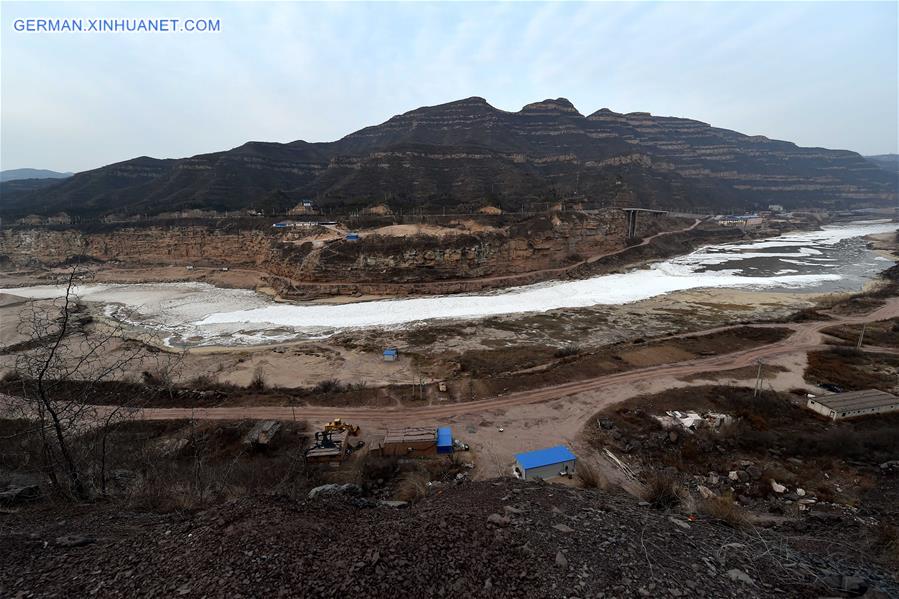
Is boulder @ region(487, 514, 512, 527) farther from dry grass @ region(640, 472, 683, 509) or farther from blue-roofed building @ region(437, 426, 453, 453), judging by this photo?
blue-roofed building @ region(437, 426, 453, 453)

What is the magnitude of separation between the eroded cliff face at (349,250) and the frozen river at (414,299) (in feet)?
15.4

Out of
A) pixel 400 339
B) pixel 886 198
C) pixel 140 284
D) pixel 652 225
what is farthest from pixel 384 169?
pixel 886 198

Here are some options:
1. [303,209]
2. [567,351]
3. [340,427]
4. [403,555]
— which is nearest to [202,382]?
[340,427]

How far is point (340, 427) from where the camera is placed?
48.8 feet

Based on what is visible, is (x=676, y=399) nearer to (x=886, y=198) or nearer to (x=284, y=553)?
(x=284, y=553)

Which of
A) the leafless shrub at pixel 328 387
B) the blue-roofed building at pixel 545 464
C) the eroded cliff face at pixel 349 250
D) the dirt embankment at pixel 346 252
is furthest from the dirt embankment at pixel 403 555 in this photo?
the eroded cliff face at pixel 349 250

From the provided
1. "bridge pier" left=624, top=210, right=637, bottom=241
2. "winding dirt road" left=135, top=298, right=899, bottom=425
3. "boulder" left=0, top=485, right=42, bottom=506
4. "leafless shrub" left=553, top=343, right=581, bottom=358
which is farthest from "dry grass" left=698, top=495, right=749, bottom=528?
"bridge pier" left=624, top=210, right=637, bottom=241

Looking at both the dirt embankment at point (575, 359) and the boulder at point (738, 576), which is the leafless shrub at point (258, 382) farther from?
the boulder at point (738, 576)

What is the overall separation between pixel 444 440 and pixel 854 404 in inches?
619

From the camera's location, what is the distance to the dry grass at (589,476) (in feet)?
32.8

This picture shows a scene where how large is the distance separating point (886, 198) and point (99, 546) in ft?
617

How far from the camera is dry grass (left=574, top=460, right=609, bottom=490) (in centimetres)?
1000

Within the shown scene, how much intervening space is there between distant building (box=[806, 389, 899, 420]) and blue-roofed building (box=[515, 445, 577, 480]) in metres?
11.4

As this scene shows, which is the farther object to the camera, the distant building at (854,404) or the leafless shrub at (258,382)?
the leafless shrub at (258,382)
